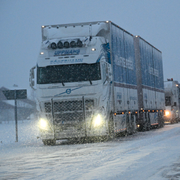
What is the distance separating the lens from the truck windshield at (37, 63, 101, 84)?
51.1 feet

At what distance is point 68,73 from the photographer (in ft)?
51.4

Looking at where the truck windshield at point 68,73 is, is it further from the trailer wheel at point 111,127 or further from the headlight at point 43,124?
the trailer wheel at point 111,127

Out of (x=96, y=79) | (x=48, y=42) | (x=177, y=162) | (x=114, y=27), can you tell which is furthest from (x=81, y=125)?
(x=177, y=162)

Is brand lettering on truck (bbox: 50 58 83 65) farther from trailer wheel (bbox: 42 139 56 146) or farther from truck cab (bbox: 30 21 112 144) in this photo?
trailer wheel (bbox: 42 139 56 146)

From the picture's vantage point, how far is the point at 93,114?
15.4 m

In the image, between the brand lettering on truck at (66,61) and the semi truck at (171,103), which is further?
the semi truck at (171,103)

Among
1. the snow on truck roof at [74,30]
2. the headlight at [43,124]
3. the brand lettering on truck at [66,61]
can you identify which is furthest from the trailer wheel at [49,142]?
the snow on truck roof at [74,30]

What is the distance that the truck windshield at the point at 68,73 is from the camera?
15.6 m

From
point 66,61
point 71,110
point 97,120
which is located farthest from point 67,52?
point 97,120

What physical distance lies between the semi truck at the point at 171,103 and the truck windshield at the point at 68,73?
1904 centimetres

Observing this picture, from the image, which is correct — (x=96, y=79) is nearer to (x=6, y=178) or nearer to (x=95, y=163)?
(x=95, y=163)

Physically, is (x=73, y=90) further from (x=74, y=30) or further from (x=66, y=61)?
(x=74, y=30)

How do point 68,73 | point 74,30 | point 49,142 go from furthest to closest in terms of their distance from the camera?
point 74,30 → point 49,142 → point 68,73

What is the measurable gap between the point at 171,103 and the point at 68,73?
20.0m
